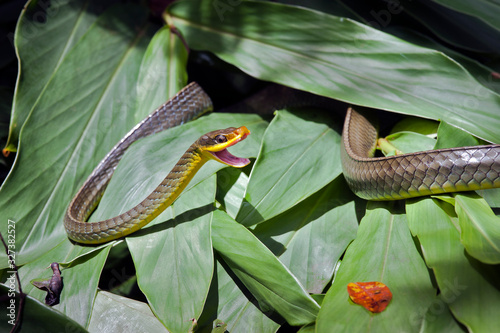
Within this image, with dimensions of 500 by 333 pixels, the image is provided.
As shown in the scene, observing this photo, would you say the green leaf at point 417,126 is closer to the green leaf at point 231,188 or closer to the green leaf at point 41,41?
the green leaf at point 231,188

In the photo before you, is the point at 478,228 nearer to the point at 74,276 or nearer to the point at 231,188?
the point at 231,188

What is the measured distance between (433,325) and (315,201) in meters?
0.81

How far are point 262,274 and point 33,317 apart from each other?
0.95m

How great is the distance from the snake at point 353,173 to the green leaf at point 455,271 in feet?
0.40

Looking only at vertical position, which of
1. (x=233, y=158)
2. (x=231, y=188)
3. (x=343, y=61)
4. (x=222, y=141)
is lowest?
(x=231, y=188)

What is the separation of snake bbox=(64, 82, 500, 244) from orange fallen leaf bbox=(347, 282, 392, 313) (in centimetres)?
46

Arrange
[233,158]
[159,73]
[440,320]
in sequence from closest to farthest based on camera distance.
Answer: [440,320] → [233,158] → [159,73]

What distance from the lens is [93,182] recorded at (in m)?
2.31

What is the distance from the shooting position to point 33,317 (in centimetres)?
160

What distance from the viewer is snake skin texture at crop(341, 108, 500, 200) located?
1.67 meters

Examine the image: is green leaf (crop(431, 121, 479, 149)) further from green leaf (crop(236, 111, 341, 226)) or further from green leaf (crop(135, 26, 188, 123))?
green leaf (crop(135, 26, 188, 123))

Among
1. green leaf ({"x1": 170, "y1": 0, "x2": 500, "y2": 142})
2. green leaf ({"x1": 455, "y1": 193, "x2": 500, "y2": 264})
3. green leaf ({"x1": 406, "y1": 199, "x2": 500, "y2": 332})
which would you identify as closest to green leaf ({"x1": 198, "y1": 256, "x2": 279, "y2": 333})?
green leaf ({"x1": 406, "y1": 199, "x2": 500, "y2": 332})

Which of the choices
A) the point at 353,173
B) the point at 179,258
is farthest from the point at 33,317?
the point at 353,173

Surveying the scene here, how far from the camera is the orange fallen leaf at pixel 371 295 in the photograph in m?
1.54
